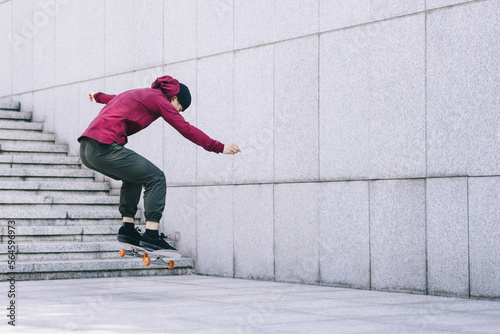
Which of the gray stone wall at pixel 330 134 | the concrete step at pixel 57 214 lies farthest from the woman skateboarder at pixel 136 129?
the concrete step at pixel 57 214

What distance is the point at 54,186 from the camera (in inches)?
512

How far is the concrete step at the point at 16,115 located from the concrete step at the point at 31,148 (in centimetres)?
132

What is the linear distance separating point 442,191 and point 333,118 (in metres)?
1.86

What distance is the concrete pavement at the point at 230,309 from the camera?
627 cm

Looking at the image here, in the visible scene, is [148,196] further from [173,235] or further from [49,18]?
[49,18]

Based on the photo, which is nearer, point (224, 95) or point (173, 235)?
point (224, 95)

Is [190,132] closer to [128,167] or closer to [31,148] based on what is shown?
[128,167]

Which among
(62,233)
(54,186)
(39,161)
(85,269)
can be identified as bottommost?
(85,269)

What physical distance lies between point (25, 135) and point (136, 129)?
7.10m

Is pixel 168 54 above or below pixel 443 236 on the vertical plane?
above

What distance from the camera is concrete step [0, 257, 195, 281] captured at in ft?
33.9

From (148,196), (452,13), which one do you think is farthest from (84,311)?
(452,13)

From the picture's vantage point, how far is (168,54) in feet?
41.3

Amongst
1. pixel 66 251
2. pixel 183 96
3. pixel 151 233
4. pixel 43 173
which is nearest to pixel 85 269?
pixel 66 251
